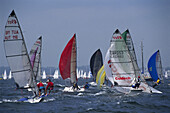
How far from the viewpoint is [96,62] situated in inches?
1708

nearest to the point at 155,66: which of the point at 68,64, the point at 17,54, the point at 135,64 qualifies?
the point at 135,64

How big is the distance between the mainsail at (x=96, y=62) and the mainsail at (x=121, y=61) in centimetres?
1573

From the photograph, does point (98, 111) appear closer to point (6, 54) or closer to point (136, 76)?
point (6, 54)

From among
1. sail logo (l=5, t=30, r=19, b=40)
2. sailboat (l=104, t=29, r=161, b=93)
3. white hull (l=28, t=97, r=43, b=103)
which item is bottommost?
white hull (l=28, t=97, r=43, b=103)

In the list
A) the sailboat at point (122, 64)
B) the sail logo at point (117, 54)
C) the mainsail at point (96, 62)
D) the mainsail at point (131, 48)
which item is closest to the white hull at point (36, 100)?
the sailboat at point (122, 64)

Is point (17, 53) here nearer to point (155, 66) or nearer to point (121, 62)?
point (121, 62)

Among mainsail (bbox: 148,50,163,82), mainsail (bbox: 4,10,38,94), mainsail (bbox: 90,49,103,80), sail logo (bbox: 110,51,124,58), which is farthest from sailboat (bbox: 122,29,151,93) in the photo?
mainsail (bbox: 90,49,103,80)

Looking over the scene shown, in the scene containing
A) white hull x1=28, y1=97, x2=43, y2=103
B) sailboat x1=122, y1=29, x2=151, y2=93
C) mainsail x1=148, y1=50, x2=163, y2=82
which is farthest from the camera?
mainsail x1=148, y1=50, x2=163, y2=82

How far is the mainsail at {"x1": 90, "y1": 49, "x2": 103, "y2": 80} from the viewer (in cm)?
4316

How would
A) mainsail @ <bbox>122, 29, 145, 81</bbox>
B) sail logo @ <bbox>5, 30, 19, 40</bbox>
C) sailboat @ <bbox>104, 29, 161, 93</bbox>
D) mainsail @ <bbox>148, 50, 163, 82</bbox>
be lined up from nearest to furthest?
1. sail logo @ <bbox>5, 30, 19, 40</bbox>
2. sailboat @ <bbox>104, 29, 161, 93</bbox>
3. mainsail @ <bbox>122, 29, 145, 81</bbox>
4. mainsail @ <bbox>148, 50, 163, 82</bbox>

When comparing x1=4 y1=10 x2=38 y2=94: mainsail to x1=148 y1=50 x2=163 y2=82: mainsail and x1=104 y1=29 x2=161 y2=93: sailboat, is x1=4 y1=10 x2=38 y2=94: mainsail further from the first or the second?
x1=148 y1=50 x2=163 y2=82: mainsail

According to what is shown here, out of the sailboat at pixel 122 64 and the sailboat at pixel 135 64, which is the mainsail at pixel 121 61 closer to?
the sailboat at pixel 122 64

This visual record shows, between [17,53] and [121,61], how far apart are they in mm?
9892

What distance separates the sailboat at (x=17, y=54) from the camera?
20797 millimetres
